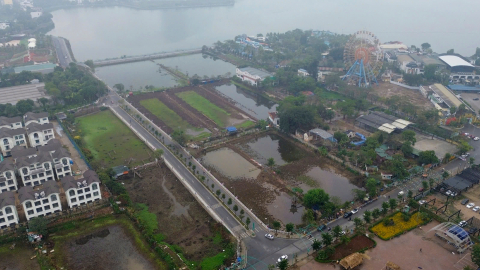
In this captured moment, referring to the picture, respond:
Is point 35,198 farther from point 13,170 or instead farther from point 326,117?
point 326,117

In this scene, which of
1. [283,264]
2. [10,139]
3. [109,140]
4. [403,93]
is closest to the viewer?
[283,264]

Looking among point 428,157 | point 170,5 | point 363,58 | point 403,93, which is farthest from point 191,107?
point 170,5

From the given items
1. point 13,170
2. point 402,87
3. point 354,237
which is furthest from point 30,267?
point 402,87

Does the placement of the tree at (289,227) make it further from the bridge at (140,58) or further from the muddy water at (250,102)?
the bridge at (140,58)

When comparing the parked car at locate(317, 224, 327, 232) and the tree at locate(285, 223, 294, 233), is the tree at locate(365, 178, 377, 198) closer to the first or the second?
the parked car at locate(317, 224, 327, 232)

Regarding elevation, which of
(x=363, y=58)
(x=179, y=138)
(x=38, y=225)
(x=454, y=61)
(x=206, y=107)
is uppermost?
(x=363, y=58)

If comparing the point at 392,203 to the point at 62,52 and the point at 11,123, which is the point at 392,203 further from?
the point at 62,52

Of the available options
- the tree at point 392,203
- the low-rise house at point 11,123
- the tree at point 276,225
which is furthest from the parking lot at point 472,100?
the low-rise house at point 11,123
